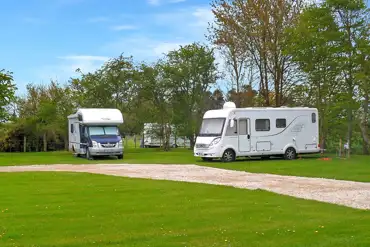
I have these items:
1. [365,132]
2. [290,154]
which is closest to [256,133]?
[290,154]

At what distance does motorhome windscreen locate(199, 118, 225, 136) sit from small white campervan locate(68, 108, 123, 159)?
5.56m

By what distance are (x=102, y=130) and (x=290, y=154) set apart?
412 inches

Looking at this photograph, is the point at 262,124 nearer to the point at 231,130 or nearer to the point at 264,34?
the point at 231,130

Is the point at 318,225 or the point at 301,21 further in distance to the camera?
the point at 301,21

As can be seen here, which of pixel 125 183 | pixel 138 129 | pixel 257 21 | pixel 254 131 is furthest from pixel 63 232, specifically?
pixel 138 129

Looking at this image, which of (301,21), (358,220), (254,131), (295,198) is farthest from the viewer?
(301,21)

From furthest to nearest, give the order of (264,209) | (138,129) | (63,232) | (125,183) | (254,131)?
(138,129), (254,131), (125,183), (264,209), (63,232)

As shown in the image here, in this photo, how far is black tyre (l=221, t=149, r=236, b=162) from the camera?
26016mm

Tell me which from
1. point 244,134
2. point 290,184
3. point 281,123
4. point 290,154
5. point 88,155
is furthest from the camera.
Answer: point 88,155

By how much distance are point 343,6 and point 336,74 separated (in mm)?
4119

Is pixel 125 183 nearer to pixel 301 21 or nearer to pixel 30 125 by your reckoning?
pixel 301 21

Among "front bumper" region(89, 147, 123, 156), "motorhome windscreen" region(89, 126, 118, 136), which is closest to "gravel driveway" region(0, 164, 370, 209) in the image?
"front bumper" region(89, 147, 123, 156)

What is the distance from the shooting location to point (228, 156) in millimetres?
26156

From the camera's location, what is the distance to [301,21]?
32938 millimetres
